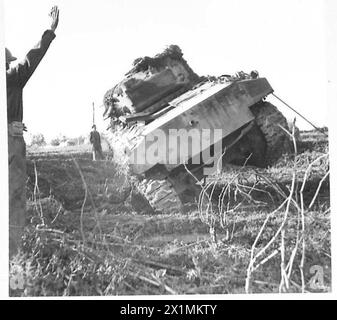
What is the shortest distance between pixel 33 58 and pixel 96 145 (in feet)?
3.33

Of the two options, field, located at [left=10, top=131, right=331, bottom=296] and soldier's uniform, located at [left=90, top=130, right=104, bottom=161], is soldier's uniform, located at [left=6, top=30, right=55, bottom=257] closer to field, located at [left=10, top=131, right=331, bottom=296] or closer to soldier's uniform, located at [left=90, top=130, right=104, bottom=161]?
field, located at [left=10, top=131, right=331, bottom=296]

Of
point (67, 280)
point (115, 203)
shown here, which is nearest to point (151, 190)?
point (115, 203)

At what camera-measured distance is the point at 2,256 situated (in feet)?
19.2

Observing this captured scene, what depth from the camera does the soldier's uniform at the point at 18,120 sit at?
6008 millimetres

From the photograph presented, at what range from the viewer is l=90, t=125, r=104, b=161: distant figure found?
616 cm

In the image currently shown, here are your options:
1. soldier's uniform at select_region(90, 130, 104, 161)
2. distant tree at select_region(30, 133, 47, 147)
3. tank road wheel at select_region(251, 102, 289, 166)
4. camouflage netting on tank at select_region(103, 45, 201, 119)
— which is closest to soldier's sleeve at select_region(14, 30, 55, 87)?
distant tree at select_region(30, 133, 47, 147)

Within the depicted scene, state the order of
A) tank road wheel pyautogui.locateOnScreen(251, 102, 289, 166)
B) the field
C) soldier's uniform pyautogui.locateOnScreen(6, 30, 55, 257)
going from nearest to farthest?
the field
soldier's uniform pyautogui.locateOnScreen(6, 30, 55, 257)
tank road wheel pyautogui.locateOnScreen(251, 102, 289, 166)

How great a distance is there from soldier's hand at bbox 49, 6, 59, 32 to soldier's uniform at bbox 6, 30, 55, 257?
0.17ft

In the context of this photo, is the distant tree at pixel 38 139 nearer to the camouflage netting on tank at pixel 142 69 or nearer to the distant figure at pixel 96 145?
the distant figure at pixel 96 145

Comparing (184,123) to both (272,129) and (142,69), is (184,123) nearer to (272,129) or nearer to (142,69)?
(142,69)

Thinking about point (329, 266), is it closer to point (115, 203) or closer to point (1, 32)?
point (115, 203)

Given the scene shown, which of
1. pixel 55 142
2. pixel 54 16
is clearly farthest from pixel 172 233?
pixel 54 16

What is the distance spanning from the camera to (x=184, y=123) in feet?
19.8

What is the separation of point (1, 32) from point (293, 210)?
10.6 feet
